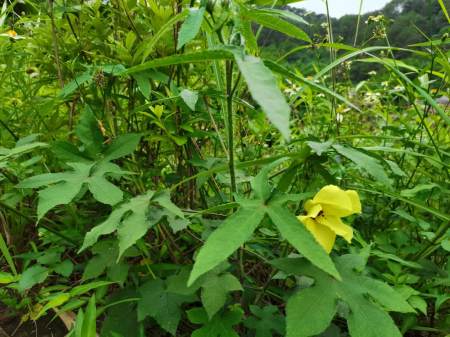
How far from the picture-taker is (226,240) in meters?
0.59

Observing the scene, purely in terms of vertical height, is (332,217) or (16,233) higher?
(332,217)

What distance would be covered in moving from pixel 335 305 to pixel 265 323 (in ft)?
0.71

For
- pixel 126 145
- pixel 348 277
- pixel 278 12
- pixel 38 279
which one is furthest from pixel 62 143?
pixel 348 277

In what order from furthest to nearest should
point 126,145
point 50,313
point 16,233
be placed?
1. point 16,233
2. point 50,313
3. point 126,145

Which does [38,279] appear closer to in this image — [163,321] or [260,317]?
[163,321]

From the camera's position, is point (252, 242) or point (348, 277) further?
point (252, 242)

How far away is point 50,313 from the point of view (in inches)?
46.5

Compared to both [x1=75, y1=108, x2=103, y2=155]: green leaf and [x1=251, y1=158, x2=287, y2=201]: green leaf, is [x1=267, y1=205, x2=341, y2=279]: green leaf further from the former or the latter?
[x1=75, y1=108, x2=103, y2=155]: green leaf

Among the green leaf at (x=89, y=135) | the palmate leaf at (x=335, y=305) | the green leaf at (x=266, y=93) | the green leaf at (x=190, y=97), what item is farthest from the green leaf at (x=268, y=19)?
the green leaf at (x=89, y=135)

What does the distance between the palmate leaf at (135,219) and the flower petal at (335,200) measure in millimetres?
248

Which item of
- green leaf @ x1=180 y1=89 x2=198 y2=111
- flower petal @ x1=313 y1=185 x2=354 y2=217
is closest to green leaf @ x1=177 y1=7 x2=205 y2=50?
green leaf @ x1=180 y1=89 x2=198 y2=111

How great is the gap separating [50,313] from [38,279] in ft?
0.98

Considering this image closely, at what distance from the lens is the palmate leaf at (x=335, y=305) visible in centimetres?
65

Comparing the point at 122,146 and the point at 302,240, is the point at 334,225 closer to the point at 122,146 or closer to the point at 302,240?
the point at 302,240
